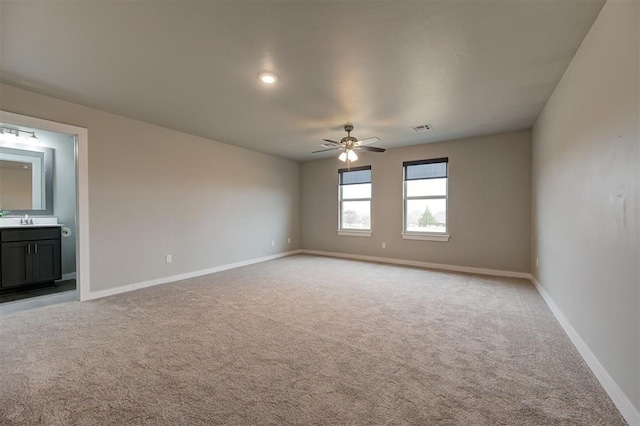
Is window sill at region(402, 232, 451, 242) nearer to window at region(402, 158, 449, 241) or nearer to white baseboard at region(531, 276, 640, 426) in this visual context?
window at region(402, 158, 449, 241)

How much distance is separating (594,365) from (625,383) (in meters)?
0.47

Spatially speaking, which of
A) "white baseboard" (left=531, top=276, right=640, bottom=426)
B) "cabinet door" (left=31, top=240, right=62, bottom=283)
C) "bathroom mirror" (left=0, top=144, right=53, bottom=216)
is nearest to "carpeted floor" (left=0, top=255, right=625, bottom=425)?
"white baseboard" (left=531, top=276, right=640, bottom=426)

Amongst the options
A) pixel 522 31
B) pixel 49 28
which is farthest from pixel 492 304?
pixel 49 28

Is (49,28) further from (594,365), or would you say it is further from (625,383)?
(594,365)

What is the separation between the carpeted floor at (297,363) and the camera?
1.64 metres

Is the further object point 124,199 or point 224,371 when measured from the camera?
point 124,199

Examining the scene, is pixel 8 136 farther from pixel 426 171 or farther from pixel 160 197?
pixel 426 171

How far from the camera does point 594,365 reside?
6.68ft

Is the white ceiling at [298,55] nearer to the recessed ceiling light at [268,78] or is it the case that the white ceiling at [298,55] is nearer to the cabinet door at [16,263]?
the recessed ceiling light at [268,78]

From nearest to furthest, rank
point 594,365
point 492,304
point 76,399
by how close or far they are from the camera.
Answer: point 76,399 < point 594,365 < point 492,304

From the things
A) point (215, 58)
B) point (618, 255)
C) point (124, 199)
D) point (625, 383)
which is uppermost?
point (215, 58)

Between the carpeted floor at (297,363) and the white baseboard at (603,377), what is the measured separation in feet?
0.16

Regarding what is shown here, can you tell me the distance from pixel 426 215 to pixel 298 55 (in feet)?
14.5

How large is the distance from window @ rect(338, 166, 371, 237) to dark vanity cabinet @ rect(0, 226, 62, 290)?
5360 mm
